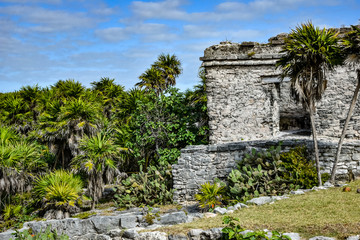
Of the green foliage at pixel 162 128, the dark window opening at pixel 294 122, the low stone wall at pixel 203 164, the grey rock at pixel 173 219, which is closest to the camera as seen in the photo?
the grey rock at pixel 173 219

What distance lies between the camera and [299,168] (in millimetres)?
10289

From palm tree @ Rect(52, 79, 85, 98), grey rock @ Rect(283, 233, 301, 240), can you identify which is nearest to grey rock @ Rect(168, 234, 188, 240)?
grey rock @ Rect(283, 233, 301, 240)

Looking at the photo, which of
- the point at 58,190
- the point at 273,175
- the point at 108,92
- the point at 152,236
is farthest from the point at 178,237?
the point at 108,92

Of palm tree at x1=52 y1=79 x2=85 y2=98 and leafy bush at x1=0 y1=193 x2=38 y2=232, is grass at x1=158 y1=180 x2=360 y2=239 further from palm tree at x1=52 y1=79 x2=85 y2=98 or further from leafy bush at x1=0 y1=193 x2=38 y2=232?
palm tree at x1=52 y1=79 x2=85 y2=98

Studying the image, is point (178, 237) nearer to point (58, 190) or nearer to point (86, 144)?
point (58, 190)

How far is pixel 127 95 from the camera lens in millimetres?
18172

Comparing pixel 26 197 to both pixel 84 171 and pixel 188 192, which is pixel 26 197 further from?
pixel 188 192

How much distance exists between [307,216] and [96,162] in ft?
26.2

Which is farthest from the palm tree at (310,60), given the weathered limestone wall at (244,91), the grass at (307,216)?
the weathered limestone wall at (244,91)

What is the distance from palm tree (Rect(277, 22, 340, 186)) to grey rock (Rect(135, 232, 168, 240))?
4.87m

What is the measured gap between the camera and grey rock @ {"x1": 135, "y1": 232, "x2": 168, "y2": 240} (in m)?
7.18

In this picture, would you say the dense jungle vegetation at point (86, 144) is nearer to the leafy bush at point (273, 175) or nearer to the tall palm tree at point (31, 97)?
the tall palm tree at point (31, 97)

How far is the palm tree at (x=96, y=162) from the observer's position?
42.6 ft

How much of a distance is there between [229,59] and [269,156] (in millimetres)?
4132
